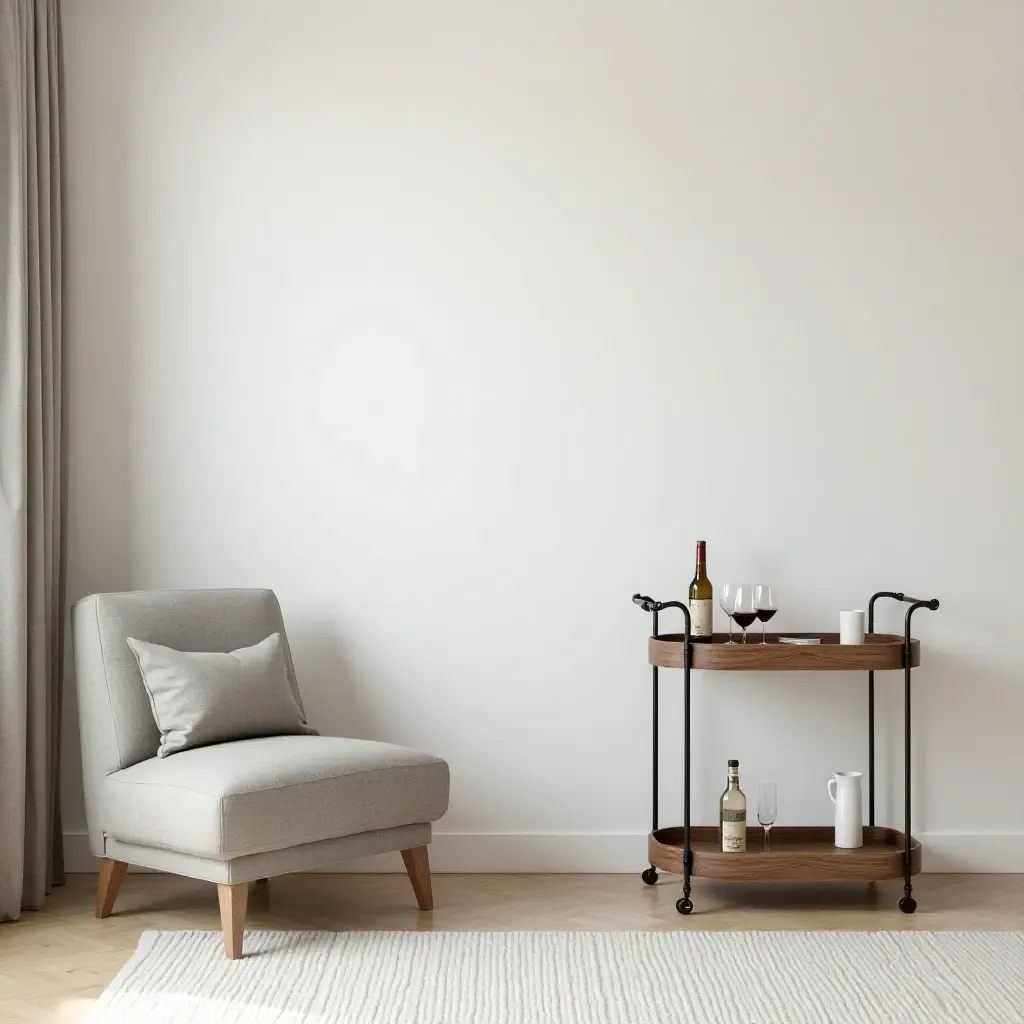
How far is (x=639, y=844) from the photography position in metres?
3.95

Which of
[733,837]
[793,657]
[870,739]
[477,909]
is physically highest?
[793,657]

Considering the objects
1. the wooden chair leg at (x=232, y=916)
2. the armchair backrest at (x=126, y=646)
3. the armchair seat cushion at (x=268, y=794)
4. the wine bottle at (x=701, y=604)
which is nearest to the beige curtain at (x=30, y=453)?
the armchair backrest at (x=126, y=646)

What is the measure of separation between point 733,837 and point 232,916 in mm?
1417

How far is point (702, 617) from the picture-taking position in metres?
3.59

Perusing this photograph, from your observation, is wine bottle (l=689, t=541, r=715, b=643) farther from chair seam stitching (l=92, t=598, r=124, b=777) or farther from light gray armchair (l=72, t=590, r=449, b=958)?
chair seam stitching (l=92, t=598, r=124, b=777)

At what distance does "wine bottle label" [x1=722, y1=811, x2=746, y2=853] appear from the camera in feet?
11.5

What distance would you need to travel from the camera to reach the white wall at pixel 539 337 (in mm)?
3982

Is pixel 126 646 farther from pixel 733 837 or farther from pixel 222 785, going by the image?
pixel 733 837

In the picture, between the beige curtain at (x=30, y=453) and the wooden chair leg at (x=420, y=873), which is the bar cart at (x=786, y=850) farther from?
the beige curtain at (x=30, y=453)

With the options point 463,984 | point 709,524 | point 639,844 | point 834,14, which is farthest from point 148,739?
point 834,14

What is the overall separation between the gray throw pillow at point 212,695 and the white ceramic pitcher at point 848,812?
1.62 meters

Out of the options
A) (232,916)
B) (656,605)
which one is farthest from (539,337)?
(232,916)

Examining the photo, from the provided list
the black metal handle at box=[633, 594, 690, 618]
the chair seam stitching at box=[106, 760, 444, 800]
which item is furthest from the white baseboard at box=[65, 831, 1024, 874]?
the black metal handle at box=[633, 594, 690, 618]

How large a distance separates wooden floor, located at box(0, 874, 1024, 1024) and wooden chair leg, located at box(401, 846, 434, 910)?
1.6 inches
